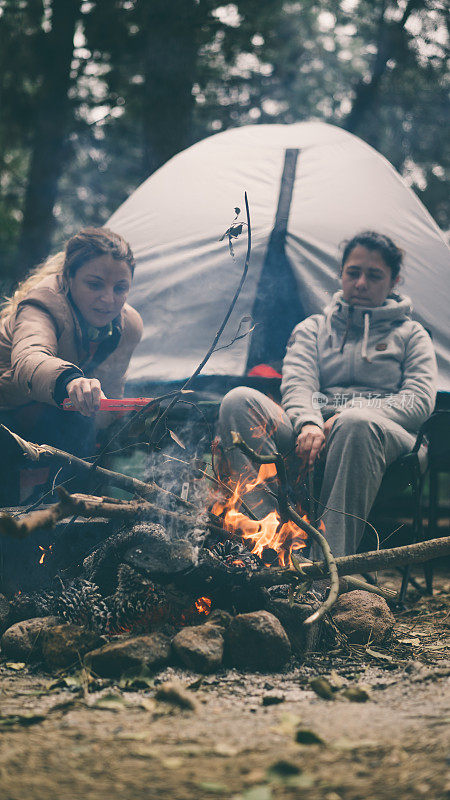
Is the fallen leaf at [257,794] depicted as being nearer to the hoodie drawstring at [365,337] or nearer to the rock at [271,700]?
the rock at [271,700]

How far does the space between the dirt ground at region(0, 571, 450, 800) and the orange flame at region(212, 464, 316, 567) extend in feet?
1.45

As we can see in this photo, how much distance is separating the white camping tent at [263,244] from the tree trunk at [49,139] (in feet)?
13.9

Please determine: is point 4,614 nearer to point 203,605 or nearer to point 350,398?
point 203,605

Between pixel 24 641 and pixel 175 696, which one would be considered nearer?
pixel 175 696

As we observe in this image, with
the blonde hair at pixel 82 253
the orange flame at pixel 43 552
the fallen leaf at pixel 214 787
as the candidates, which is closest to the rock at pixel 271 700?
the fallen leaf at pixel 214 787

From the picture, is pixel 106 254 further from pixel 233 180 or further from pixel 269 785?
pixel 269 785

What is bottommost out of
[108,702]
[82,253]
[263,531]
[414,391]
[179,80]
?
[108,702]

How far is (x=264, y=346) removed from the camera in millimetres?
3990

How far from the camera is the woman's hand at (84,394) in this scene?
239 centimetres

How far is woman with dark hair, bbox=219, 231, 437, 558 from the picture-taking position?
8.42 ft

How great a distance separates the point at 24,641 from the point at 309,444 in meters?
1.28

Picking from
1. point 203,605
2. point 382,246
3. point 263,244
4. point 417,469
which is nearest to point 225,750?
point 203,605

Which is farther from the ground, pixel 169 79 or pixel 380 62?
pixel 380 62

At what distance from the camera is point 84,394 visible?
7.83 feet
